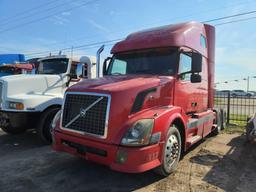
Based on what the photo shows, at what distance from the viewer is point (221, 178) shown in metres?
5.11

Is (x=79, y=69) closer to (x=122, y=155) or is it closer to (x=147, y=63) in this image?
(x=147, y=63)

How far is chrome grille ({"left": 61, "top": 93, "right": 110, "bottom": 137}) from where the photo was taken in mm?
4535

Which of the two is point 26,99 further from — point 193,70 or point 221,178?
point 221,178

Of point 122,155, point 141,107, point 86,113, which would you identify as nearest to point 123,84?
point 141,107

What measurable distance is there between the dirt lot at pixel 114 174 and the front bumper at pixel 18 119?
65cm

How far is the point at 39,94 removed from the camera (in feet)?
25.4

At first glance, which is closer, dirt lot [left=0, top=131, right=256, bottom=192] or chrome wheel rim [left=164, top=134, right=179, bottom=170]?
dirt lot [left=0, top=131, right=256, bottom=192]

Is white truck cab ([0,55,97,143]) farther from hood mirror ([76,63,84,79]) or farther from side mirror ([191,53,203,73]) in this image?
side mirror ([191,53,203,73])

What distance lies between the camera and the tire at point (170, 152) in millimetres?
4793

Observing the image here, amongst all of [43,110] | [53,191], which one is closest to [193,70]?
[53,191]

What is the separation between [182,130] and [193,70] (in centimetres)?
128

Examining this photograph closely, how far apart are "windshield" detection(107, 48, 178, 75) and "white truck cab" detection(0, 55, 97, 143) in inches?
88.8

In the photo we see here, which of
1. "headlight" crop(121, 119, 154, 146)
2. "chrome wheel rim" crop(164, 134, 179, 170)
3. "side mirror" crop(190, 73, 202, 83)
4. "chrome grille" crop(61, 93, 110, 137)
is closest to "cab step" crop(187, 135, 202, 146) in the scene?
"chrome wheel rim" crop(164, 134, 179, 170)

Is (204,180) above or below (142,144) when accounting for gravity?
below
